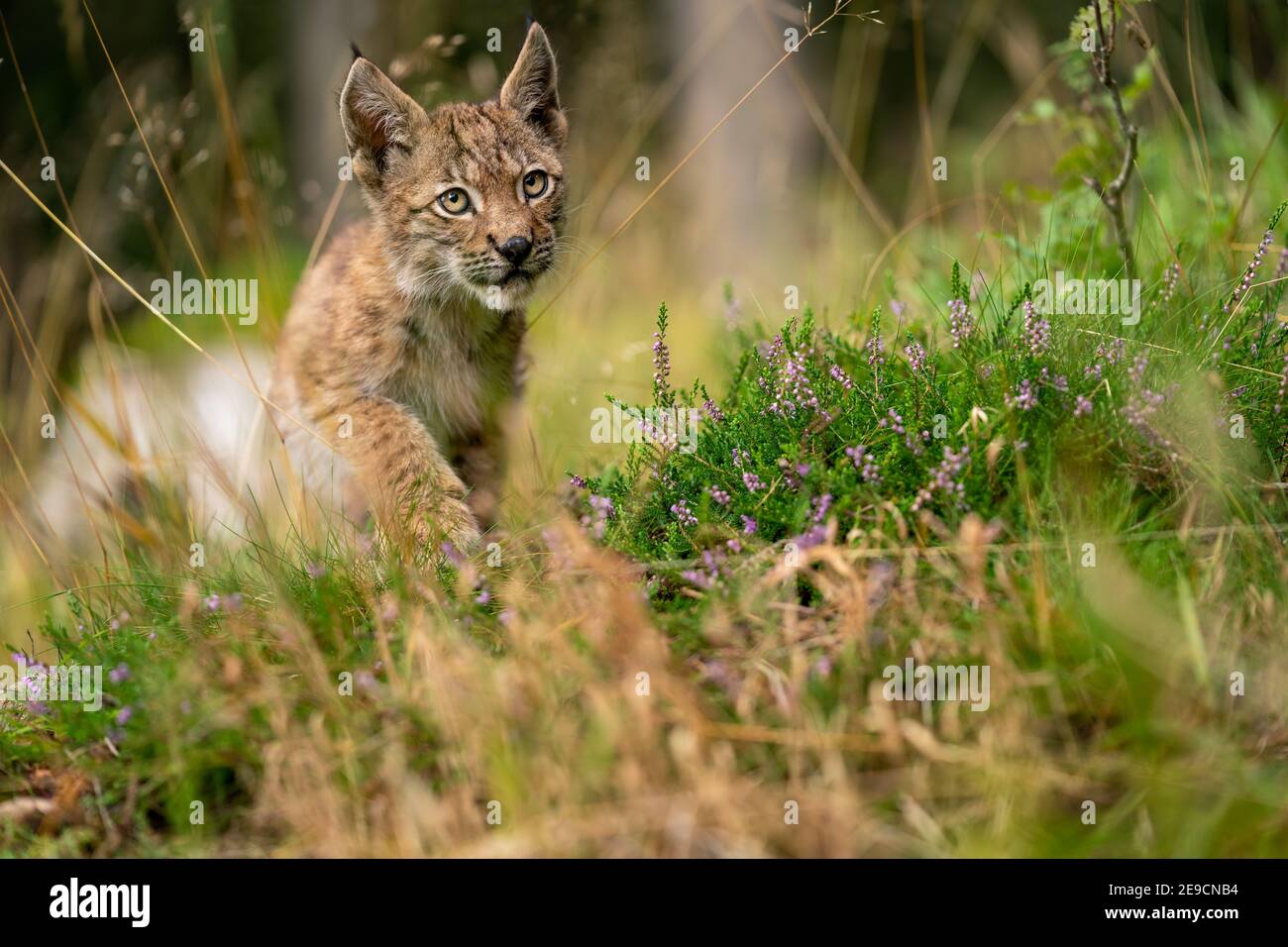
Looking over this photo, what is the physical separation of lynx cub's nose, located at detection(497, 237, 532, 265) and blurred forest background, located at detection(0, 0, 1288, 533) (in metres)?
0.35

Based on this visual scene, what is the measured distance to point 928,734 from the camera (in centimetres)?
241

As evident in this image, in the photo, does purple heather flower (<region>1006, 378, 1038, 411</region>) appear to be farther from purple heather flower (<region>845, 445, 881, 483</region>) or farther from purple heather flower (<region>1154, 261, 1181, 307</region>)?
purple heather flower (<region>1154, 261, 1181, 307</region>)

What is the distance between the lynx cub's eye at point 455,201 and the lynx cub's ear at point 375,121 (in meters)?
0.27

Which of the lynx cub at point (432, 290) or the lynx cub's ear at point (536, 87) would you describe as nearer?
the lynx cub at point (432, 290)

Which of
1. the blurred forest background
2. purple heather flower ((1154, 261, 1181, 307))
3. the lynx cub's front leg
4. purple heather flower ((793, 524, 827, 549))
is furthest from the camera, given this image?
the blurred forest background

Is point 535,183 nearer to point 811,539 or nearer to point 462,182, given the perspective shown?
point 462,182

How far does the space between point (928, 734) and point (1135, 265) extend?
7.04 feet

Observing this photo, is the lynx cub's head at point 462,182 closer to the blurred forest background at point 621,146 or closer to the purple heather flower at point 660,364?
the blurred forest background at point 621,146

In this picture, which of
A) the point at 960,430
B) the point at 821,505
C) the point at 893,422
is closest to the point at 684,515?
the point at 821,505

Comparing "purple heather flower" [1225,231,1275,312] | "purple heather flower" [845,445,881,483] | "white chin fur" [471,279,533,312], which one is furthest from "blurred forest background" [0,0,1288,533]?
"purple heather flower" [845,445,881,483]

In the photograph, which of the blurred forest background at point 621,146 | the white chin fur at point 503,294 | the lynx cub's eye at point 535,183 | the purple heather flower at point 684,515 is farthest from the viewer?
the blurred forest background at point 621,146

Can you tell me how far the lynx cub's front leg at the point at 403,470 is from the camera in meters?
3.89

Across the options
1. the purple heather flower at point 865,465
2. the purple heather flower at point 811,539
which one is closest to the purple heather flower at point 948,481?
the purple heather flower at point 865,465

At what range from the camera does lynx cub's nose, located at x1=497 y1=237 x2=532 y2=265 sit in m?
4.09
